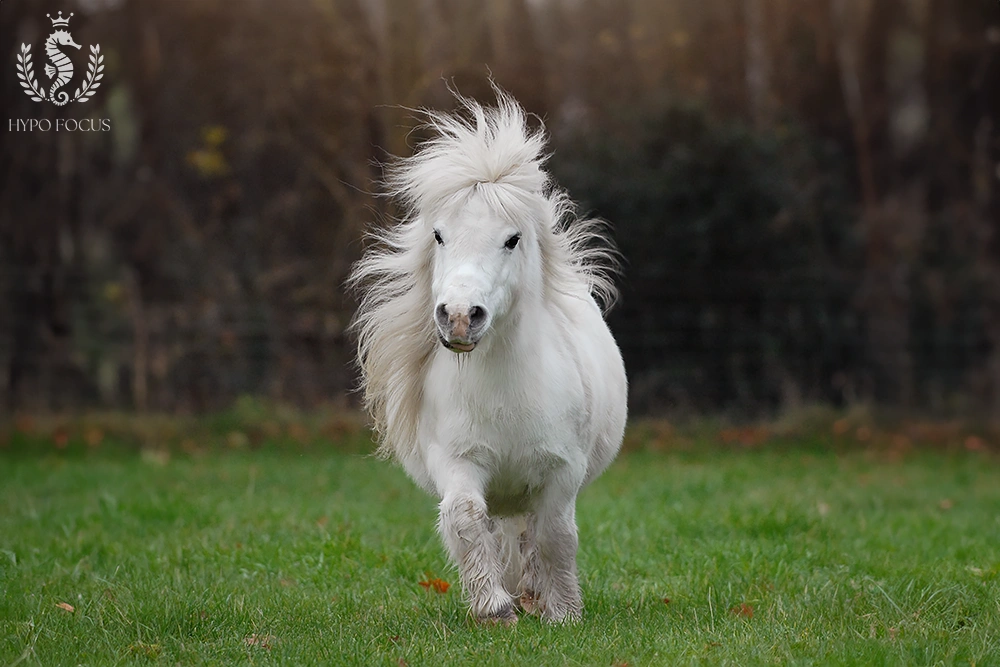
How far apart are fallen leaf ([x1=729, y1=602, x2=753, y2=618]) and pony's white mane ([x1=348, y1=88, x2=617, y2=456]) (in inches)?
64.2

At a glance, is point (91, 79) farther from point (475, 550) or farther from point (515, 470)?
point (475, 550)

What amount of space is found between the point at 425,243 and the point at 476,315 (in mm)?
851

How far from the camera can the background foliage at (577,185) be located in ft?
47.3

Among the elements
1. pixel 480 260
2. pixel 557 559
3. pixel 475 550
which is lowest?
pixel 557 559

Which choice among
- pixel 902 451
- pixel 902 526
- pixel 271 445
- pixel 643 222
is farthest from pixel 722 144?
pixel 902 526

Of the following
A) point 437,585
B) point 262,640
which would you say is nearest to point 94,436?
point 437,585

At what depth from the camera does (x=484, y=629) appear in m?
4.50

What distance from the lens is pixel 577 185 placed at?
579 inches

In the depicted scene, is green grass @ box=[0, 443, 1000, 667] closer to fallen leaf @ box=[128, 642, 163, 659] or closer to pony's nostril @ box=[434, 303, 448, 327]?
fallen leaf @ box=[128, 642, 163, 659]

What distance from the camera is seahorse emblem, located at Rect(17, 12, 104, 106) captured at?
1327 cm

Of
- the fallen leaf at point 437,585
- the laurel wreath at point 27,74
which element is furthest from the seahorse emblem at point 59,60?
the fallen leaf at point 437,585

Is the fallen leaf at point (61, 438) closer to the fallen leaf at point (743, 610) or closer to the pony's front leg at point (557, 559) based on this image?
the pony's front leg at point (557, 559)

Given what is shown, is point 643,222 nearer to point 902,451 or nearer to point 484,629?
point 902,451

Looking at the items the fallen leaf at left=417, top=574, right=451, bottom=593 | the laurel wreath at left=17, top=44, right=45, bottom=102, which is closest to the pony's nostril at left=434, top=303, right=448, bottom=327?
the fallen leaf at left=417, top=574, right=451, bottom=593
